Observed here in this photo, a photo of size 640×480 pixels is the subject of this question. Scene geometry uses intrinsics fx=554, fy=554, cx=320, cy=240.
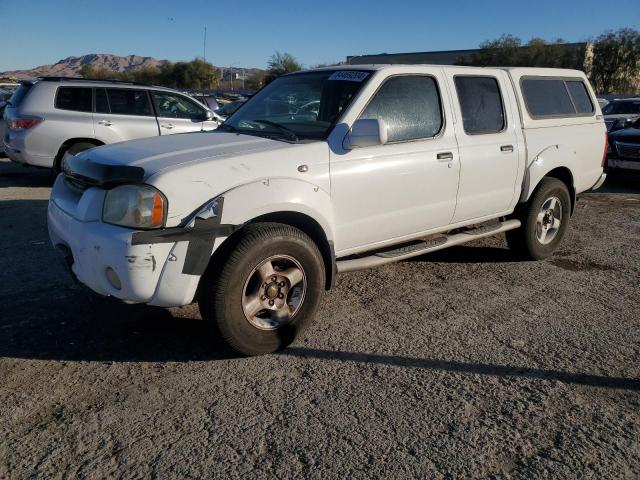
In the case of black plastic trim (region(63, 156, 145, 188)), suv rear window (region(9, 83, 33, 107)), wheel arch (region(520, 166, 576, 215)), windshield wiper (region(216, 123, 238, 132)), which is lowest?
wheel arch (region(520, 166, 576, 215))

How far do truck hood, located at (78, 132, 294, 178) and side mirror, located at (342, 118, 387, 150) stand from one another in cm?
42

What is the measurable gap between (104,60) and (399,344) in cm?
21665

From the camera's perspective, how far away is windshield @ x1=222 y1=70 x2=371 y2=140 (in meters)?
4.16

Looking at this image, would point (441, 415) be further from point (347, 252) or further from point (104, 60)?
point (104, 60)

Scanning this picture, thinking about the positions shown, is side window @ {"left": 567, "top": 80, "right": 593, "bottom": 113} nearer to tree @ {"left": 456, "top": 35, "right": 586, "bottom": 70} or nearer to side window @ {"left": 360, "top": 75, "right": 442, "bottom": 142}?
side window @ {"left": 360, "top": 75, "right": 442, "bottom": 142}

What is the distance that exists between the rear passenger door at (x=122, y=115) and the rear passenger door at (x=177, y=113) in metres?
0.17

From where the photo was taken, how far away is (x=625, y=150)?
35.9ft

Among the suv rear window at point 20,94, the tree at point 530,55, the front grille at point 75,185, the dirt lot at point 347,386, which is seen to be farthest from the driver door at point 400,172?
the tree at point 530,55

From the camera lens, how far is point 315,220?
3734mm

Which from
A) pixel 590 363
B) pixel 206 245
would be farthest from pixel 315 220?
pixel 590 363

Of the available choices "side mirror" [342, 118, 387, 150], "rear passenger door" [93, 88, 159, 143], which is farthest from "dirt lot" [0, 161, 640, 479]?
"rear passenger door" [93, 88, 159, 143]

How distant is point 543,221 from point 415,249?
204cm

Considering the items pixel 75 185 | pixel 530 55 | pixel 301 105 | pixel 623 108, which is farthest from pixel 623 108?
pixel 530 55

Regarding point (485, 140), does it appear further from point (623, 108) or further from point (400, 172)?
point (623, 108)
